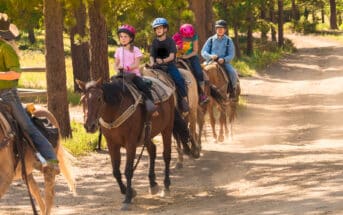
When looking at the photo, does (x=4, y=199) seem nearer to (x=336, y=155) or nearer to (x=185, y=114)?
(x=185, y=114)

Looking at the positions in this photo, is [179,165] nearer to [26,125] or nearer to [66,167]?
[66,167]

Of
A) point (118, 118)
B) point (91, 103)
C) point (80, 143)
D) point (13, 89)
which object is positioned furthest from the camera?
point (80, 143)

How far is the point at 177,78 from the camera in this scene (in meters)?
14.3

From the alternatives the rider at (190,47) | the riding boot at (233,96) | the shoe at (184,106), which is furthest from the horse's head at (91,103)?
the riding boot at (233,96)

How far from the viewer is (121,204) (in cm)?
1141

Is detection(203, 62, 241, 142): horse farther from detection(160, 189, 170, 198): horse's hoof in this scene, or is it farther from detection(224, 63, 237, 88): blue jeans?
detection(160, 189, 170, 198): horse's hoof

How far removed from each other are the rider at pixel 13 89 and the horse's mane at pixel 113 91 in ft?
5.98

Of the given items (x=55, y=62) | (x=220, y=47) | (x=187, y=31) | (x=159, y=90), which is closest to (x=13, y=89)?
(x=159, y=90)

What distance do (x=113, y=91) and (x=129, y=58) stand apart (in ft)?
3.71

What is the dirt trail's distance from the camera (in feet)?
34.3

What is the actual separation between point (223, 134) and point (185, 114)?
5.05m

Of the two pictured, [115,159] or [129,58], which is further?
[129,58]

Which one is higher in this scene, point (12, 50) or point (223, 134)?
point (12, 50)

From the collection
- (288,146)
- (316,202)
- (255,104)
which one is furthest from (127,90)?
(255,104)
